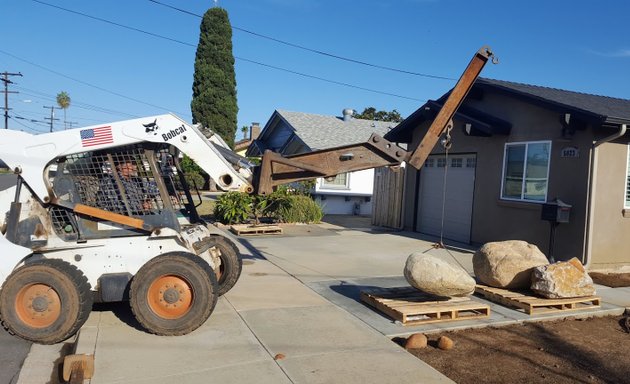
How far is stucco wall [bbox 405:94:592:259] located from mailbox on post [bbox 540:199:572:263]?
1.23 feet

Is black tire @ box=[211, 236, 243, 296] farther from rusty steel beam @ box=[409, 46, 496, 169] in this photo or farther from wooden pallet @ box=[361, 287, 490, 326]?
rusty steel beam @ box=[409, 46, 496, 169]

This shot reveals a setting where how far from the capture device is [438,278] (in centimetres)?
651

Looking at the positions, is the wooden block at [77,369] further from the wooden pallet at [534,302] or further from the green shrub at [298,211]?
the green shrub at [298,211]

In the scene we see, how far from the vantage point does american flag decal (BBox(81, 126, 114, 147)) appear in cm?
569

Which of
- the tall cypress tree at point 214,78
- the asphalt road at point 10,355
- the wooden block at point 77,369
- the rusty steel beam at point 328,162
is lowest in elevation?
the asphalt road at point 10,355

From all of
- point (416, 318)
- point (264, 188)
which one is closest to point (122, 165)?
point (264, 188)

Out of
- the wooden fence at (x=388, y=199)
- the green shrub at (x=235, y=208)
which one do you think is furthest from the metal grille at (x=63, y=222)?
the wooden fence at (x=388, y=199)

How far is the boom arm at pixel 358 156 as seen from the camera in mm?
6172

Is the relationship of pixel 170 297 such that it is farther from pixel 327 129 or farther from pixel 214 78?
pixel 214 78

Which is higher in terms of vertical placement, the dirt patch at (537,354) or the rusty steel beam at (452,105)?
the rusty steel beam at (452,105)

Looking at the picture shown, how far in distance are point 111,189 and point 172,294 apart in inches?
57.5

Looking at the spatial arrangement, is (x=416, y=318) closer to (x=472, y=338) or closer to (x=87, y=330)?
(x=472, y=338)

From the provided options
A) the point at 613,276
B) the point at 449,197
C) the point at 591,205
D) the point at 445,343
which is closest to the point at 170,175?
the point at 445,343

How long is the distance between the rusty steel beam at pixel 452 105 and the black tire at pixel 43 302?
4162 millimetres
